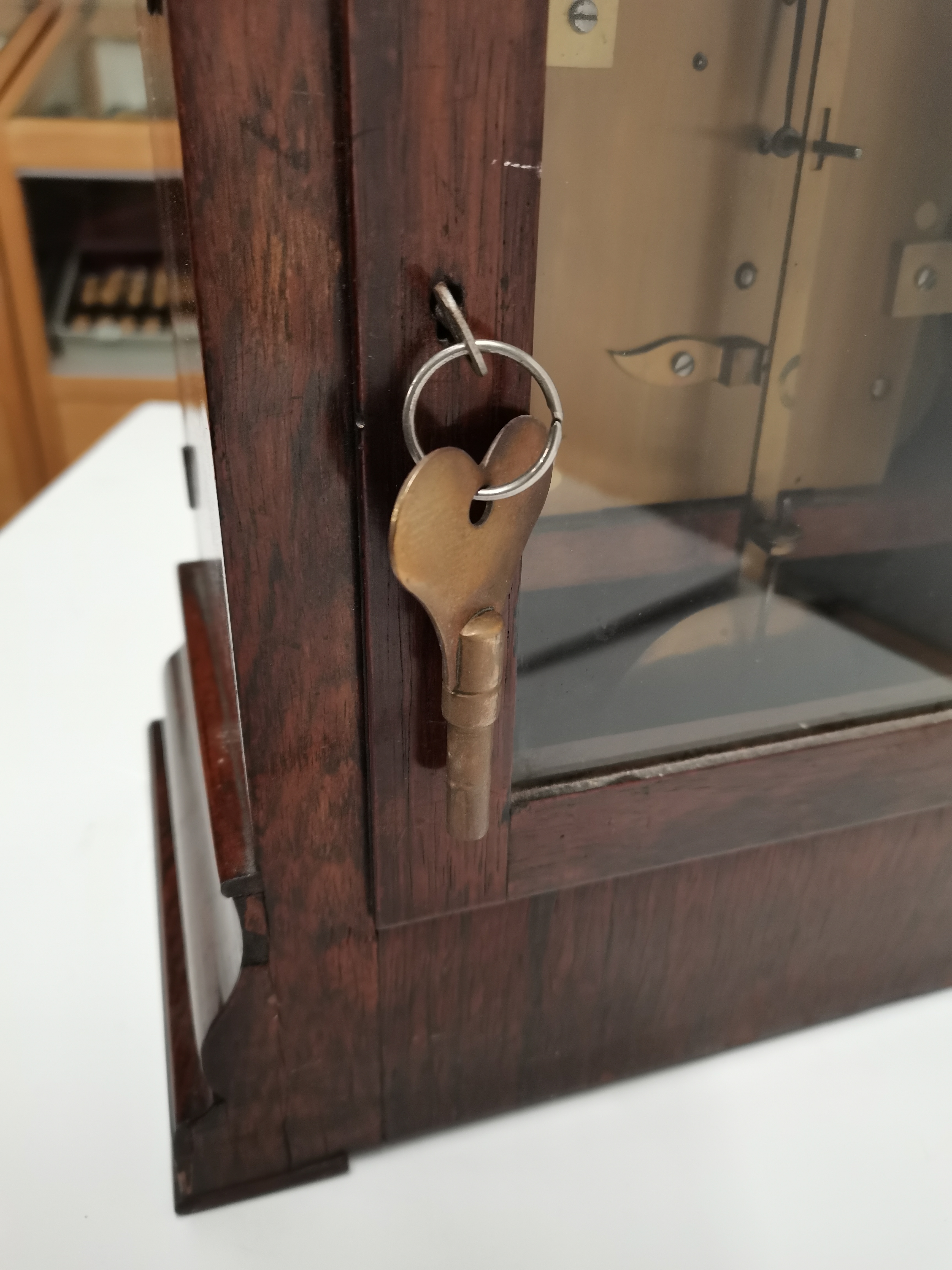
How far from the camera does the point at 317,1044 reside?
532 millimetres

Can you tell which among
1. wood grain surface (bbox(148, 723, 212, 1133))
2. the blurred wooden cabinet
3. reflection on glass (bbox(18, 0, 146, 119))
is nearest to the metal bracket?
wood grain surface (bbox(148, 723, 212, 1133))

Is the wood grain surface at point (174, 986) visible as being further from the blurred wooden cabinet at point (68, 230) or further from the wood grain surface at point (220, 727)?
the blurred wooden cabinet at point (68, 230)

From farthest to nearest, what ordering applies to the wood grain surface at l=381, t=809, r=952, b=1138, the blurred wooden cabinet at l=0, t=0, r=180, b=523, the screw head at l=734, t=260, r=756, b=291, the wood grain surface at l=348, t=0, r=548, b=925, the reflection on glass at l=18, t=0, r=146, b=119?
the reflection on glass at l=18, t=0, r=146, b=119 → the blurred wooden cabinet at l=0, t=0, r=180, b=523 → the wood grain surface at l=381, t=809, r=952, b=1138 → the screw head at l=734, t=260, r=756, b=291 → the wood grain surface at l=348, t=0, r=548, b=925

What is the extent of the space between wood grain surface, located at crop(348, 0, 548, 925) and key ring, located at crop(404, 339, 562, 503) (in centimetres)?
1

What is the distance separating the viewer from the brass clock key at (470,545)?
0.37 m

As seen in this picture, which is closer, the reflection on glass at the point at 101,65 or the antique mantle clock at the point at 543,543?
the antique mantle clock at the point at 543,543

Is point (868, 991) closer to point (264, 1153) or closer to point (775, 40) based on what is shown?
point (264, 1153)

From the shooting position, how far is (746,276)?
45 cm

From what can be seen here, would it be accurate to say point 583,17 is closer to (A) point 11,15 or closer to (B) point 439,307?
(B) point 439,307

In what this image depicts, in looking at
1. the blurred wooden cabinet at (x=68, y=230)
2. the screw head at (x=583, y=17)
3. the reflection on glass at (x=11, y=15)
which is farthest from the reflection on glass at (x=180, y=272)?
the reflection on glass at (x=11, y=15)

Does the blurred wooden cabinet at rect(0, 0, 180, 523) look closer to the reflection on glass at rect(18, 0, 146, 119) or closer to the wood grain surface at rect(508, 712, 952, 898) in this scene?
the reflection on glass at rect(18, 0, 146, 119)

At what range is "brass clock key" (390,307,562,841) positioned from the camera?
0.37 metres

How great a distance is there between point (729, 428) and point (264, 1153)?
1.41 ft

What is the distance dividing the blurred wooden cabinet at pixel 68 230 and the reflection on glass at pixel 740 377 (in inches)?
67.3
